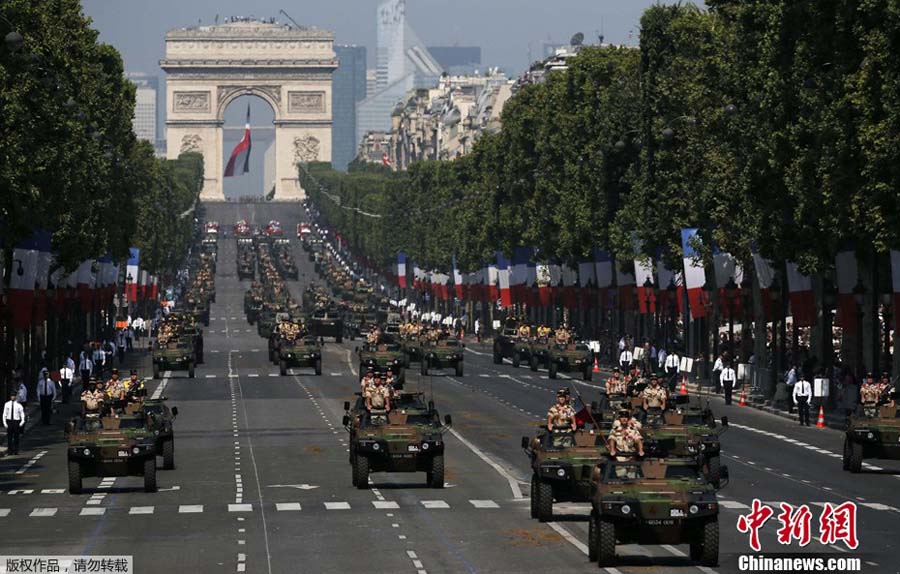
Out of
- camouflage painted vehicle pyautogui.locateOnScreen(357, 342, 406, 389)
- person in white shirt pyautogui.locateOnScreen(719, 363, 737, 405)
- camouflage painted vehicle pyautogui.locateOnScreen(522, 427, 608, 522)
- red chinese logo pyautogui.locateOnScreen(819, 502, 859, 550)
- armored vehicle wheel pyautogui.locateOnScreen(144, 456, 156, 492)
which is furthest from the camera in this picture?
camouflage painted vehicle pyautogui.locateOnScreen(357, 342, 406, 389)

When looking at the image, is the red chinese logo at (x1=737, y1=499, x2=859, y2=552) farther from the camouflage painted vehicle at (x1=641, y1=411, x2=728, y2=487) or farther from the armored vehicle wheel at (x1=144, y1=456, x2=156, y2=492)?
the armored vehicle wheel at (x1=144, y1=456, x2=156, y2=492)

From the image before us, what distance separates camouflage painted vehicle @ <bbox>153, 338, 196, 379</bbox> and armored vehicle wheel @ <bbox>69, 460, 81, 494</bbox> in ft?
185

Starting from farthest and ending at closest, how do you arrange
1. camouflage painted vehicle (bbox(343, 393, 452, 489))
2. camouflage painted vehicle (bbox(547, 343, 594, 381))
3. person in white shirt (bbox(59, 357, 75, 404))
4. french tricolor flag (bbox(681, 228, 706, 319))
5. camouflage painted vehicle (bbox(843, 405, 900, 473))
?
camouflage painted vehicle (bbox(547, 343, 594, 381)) → french tricolor flag (bbox(681, 228, 706, 319)) → person in white shirt (bbox(59, 357, 75, 404)) → camouflage painted vehicle (bbox(843, 405, 900, 473)) → camouflage painted vehicle (bbox(343, 393, 452, 489))

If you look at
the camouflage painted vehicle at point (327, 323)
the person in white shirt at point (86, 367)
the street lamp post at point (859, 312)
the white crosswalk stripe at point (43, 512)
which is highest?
the street lamp post at point (859, 312)

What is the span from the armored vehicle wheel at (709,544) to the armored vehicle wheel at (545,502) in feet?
22.9

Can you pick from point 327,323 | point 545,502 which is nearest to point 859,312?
point 545,502

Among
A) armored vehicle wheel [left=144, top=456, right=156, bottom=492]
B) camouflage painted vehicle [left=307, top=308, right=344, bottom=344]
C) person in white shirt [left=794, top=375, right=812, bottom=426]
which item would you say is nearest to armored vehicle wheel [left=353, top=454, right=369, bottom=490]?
armored vehicle wheel [left=144, top=456, right=156, bottom=492]

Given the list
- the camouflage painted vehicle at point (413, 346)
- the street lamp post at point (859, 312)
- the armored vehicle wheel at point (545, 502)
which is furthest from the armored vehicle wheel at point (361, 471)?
the camouflage painted vehicle at point (413, 346)

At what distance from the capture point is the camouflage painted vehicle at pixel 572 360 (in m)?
101

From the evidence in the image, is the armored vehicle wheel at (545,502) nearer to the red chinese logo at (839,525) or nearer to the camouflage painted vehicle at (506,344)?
the red chinese logo at (839,525)

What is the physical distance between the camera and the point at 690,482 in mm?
33312

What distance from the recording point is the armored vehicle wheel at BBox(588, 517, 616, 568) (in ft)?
107

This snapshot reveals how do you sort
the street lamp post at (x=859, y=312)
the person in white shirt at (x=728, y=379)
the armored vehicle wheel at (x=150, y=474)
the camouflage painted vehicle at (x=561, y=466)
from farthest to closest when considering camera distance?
the person in white shirt at (x=728, y=379)
the street lamp post at (x=859, y=312)
the armored vehicle wheel at (x=150, y=474)
the camouflage painted vehicle at (x=561, y=466)

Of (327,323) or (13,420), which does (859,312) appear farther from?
(327,323)
